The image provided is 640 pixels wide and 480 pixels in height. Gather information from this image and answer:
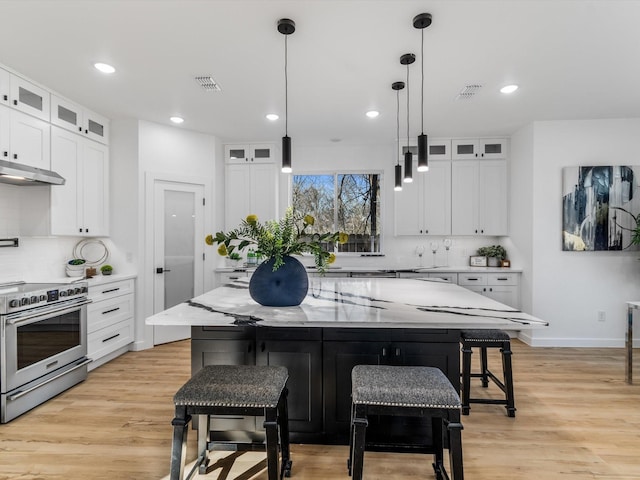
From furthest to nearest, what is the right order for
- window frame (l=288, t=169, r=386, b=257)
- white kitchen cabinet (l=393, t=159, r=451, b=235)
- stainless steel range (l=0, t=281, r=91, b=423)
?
window frame (l=288, t=169, r=386, b=257), white kitchen cabinet (l=393, t=159, r=451, b=235), stainless steel range (l=0, t=281, r=91, b=423)

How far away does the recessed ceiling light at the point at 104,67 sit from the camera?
289 cm

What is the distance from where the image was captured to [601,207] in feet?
13.7

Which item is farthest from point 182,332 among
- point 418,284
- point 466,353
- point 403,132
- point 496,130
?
point 496,130

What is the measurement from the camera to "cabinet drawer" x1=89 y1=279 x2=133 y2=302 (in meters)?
3.48

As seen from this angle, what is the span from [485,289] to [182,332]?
13.0 feet

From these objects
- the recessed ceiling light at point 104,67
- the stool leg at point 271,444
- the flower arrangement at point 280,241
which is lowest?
the stool leg at point 271,444

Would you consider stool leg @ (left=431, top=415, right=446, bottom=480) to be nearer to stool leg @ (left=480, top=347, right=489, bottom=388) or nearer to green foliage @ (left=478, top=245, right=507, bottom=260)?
stool leg @ (left=480, top=347, right=489, bottom=388)

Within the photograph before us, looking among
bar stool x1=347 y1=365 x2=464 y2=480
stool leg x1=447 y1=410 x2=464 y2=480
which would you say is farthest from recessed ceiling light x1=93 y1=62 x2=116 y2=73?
stool leg x1=447 y1=410 x2=464 y2=480

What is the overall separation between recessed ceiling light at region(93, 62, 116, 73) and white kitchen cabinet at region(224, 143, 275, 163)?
2.28 metres

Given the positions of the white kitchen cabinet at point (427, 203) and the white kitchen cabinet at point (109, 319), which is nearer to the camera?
the white kitchen cabinet at point (109, 319)

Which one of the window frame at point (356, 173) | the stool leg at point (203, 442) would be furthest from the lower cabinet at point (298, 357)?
the window frame at point (356, 173)

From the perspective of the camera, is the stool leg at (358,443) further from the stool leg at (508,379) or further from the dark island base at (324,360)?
the stool leg at (508,379)

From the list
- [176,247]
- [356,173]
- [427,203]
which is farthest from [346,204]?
[176,247]

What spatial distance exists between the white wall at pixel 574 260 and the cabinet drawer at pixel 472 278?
21.7 inches
